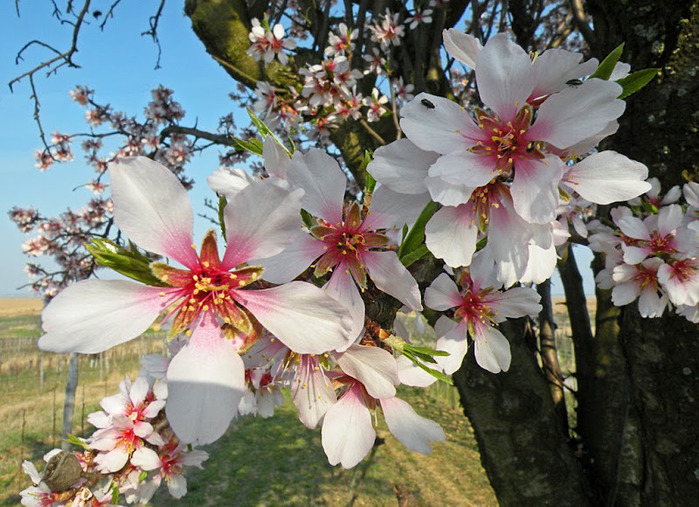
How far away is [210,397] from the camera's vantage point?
0.42 meters

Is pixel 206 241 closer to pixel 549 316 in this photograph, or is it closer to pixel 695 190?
pixel 695 190

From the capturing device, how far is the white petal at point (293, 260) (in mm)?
479

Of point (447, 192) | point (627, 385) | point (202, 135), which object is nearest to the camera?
point (447, 192)

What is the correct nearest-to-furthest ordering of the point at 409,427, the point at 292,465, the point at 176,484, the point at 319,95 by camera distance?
the point at 409,427 → the point at 176,484 → the point at 319,95 → the point at 292,465

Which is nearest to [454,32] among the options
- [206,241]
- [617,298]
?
[206,241]

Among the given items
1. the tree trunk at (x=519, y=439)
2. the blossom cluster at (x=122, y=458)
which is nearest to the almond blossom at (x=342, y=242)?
the blossom cluster at (x=122, y=458)

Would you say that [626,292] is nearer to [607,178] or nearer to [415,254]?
[607,178]

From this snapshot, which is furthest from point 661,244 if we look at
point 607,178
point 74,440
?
point 74,440

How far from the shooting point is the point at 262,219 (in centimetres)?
44

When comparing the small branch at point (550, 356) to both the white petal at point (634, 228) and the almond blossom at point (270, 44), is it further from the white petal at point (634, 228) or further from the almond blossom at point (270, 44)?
the almond blossom at point (270, 44)

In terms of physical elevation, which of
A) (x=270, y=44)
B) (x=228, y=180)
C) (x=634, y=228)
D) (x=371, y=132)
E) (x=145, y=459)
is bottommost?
(x=145, y=459)

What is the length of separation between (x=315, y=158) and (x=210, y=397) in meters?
0.32

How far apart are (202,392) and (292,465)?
5.35 meters

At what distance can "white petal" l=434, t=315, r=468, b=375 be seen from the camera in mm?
722
